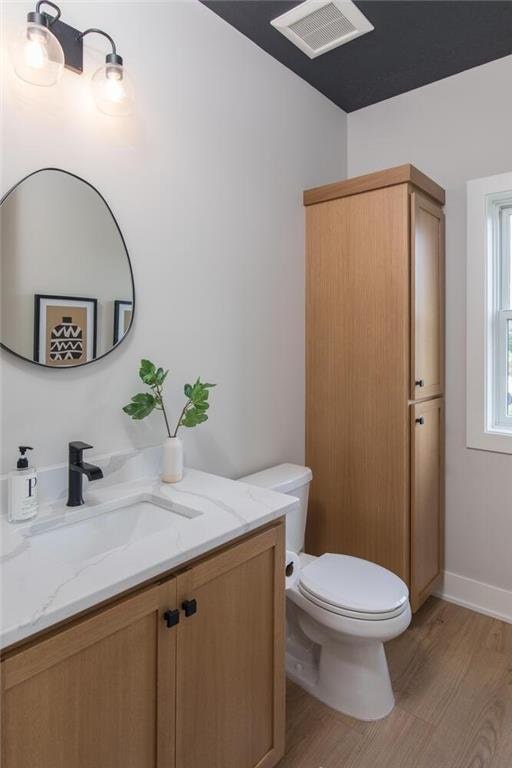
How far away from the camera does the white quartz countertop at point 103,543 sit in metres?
0.82

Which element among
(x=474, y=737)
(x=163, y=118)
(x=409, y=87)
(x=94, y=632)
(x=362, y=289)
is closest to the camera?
(x=94, y=632)

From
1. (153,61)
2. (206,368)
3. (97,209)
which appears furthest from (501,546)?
(153,61)

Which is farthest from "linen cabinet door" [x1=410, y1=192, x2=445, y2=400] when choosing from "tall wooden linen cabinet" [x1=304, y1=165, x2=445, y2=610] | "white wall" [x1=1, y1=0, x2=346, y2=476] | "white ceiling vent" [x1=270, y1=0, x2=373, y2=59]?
"white ceiling vent" [x1=270, y1=0, x2=373, y2=59]

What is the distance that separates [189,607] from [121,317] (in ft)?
2.99

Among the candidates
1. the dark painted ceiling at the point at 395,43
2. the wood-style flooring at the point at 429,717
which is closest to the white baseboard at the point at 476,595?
the wood-style flooring at the point at 429,717

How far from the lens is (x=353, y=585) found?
1688 millimetres

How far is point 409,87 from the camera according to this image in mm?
2391

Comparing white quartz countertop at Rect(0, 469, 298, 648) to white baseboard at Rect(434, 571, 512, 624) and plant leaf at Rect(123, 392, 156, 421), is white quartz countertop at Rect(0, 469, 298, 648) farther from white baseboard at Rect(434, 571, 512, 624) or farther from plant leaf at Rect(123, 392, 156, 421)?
white baseboard at Rect(434, 571, 512, 624)

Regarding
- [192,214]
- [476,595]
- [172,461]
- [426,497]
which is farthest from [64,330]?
[476,595]

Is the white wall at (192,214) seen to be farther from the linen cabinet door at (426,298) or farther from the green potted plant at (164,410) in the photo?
the linen cabinet door at (426,298)

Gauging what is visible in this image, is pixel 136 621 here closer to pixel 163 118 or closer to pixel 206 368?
pixel 206 368

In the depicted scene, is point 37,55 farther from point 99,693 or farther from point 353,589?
point 353,589

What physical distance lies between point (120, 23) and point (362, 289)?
134cm

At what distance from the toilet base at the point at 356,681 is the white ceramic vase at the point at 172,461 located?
33.7 inches
